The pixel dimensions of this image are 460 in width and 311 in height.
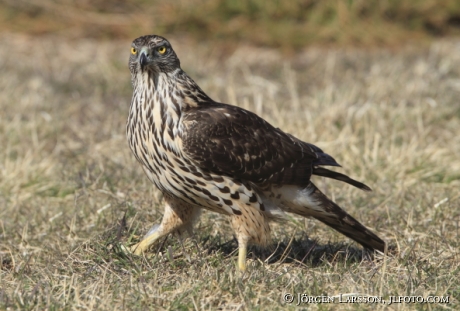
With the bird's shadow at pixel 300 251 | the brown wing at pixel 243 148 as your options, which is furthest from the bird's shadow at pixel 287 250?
the brown wing at pixel 243 148

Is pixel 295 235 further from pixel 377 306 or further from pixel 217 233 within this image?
pixel 377 306

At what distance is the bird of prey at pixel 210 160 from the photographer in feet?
14.8

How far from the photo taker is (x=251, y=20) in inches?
470

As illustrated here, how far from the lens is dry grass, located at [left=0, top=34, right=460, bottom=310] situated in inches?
165

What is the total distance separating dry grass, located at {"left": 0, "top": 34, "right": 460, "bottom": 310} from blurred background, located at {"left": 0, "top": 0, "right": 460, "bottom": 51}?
0.54 metres

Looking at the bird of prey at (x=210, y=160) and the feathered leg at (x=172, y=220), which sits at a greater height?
the bird of prey at (x=210, y=160)

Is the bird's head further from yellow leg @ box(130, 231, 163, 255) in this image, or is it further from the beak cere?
yellow leg @ box(130, 231, 163, 255)

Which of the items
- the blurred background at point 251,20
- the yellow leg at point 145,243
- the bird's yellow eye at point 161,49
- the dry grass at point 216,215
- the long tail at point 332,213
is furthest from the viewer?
the blurred background at point 251,20

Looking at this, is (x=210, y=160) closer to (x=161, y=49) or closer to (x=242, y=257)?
(x=242, y=257)

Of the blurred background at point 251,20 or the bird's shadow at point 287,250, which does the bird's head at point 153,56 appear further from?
the blurred background at point 251,20

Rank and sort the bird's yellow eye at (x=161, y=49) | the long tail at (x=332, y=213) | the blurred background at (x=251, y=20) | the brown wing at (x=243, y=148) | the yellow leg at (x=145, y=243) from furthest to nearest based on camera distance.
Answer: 1. the blurred background at (x=251, y=20)
2. the long tail at (x=332, y=213)
3. the yellow leg at (x=145, y=243)
4. the bird's yellow eye at (x=161, y=49)
5. the brown wing at (x=243, y=148)

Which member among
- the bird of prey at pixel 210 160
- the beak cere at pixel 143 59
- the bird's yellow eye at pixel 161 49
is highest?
the bird's yellow eye at pixel 161 49

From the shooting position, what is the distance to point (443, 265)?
15.5 ft

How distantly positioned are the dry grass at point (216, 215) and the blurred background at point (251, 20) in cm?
54
